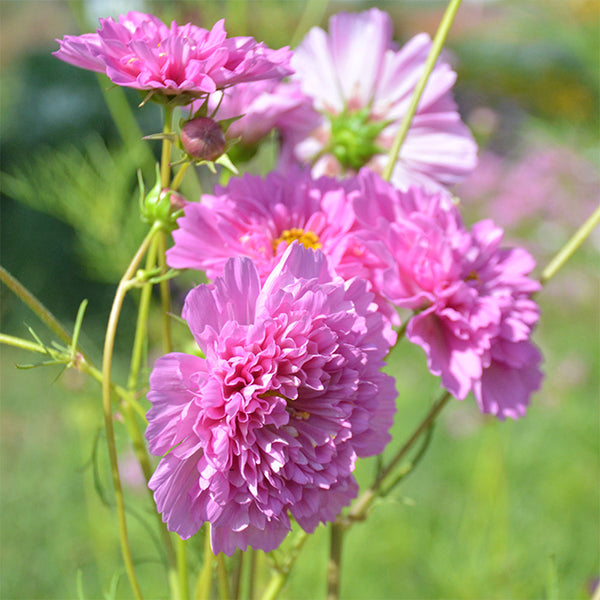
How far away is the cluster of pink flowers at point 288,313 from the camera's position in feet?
0.76

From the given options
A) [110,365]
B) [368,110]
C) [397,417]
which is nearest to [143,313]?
[110,365]

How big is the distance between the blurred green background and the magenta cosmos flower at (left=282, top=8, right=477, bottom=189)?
84 mm

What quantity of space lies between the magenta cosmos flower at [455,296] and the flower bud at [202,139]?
0.21 feet

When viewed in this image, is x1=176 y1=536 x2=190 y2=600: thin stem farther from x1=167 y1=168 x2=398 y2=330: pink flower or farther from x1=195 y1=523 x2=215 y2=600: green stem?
x1=167 y1=168 x2=398 y2=330: pink flower

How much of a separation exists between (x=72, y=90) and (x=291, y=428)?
7.96 ft

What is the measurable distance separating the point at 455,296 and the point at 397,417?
1.28 meters

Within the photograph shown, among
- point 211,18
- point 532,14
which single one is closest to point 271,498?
point 211,18

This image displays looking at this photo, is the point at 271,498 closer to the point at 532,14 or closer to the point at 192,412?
the point at 192,412

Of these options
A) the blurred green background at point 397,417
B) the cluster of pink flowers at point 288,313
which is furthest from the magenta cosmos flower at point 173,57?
the blurred green background at point 397,417

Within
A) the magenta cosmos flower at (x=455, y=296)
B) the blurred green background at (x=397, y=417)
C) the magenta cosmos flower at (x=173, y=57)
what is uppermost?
the magenta cosmos flower at (x=173, y=57)

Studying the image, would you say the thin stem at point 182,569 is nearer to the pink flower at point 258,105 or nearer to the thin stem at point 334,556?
the thin stem at point 334,556

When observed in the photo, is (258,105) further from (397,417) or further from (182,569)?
(397,417)

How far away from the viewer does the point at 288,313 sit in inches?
9.2

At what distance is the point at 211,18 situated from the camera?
649mm
